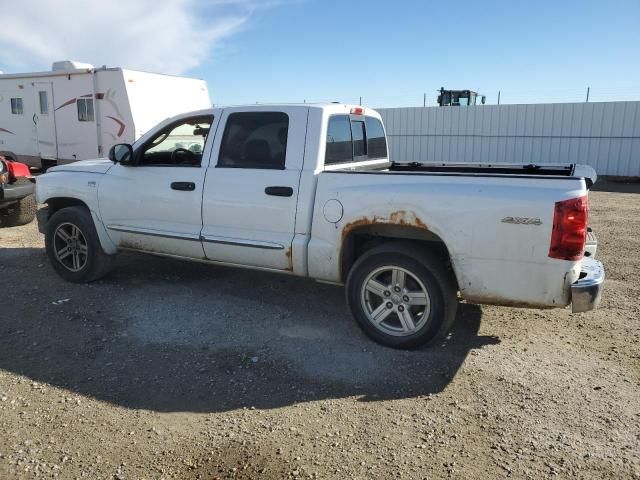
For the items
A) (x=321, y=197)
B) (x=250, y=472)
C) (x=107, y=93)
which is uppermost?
(x=107, y=93)

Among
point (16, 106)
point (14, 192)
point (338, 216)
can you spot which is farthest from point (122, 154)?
point (16, 106)

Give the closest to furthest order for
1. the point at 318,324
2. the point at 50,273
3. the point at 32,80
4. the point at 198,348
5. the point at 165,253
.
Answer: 1. the point at 198,348
2. the point at 318,324
3. the point at 165,253
4. the point at 50,273
5. the point at 32,80

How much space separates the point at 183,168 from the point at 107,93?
8638 mm

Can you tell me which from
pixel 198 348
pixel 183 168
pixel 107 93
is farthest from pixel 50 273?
pixel 107 93

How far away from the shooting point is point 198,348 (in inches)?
170

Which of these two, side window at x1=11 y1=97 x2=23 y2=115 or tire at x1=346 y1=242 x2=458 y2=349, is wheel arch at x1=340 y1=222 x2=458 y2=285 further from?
side window at x1=11 y1=97 x2=23 y2=115

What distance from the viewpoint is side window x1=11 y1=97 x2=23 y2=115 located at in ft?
47.9

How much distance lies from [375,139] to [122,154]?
8.60 feet

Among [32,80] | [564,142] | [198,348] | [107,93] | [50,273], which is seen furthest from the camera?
[564,142]

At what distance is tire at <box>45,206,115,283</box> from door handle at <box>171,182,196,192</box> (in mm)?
1213

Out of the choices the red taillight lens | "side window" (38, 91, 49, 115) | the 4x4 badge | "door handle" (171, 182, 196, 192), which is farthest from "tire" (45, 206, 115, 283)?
A: "side window" (38, 91, 49, 115)

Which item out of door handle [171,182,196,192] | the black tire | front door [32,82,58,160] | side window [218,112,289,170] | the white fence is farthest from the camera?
the white fence

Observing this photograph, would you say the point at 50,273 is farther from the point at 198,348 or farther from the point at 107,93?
the point at 107,93

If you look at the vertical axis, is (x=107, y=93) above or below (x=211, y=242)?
above
